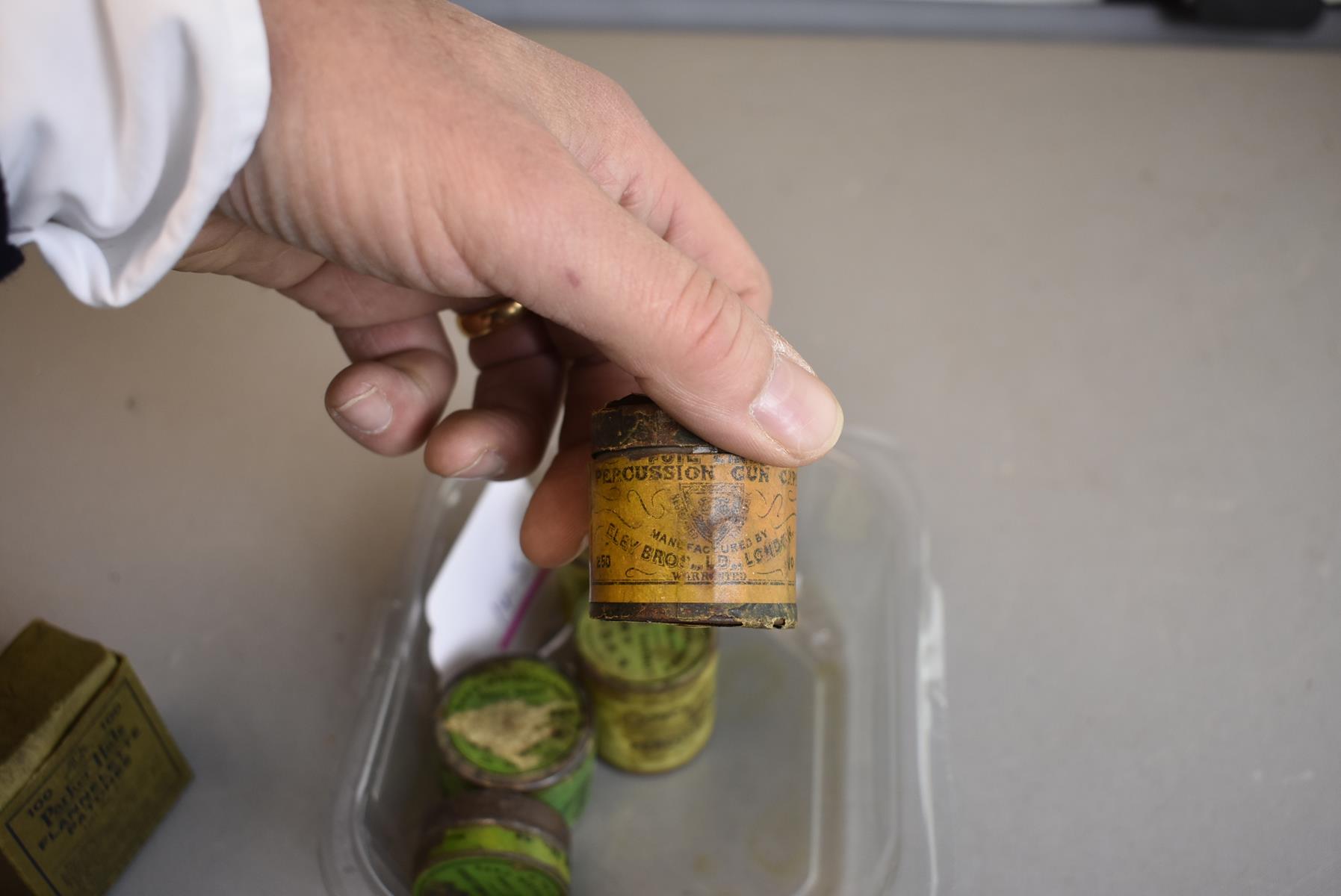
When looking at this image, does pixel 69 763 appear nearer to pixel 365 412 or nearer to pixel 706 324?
pixel 365 412

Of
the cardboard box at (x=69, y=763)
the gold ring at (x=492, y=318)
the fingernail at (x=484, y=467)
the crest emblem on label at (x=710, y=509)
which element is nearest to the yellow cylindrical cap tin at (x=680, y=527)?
the crest emblem on label at (x=710, y=509)

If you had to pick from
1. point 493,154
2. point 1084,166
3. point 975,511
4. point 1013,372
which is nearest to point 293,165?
point 493,154

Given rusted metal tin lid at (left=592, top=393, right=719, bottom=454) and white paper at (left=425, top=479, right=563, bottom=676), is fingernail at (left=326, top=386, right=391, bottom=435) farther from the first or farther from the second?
rusted metal tin lid at (left=592, top=393, right=719, bottom=454)

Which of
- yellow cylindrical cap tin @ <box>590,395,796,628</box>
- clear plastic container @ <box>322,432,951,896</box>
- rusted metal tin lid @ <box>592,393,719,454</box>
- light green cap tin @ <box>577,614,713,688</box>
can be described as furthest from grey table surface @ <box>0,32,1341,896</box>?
rusted metal tin lid @ <box>592,393,719,454</box>

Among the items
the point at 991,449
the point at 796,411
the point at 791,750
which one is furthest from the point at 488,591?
the point at 991,449

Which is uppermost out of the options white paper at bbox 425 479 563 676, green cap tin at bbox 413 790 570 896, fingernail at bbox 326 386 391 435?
fingernail at bbox 326 386 391 435

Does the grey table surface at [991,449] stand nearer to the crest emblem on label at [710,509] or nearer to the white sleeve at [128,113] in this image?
the crest emblem on label at [710,509]

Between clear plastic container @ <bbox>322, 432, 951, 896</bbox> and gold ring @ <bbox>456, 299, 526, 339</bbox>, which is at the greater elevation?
gold ring @ <bbox>456, 299, 526, 339</bbox>
